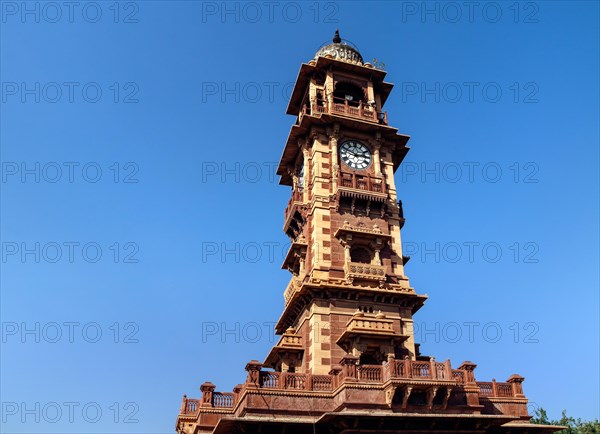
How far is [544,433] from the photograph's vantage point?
27.7 meters

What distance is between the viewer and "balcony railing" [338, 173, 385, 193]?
3425 cm

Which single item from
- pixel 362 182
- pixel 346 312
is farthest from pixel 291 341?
pixel 362 182

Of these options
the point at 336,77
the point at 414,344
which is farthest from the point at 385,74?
the point at 414,344

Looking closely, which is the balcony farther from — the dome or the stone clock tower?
the dome

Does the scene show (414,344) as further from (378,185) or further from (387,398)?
(378,185)

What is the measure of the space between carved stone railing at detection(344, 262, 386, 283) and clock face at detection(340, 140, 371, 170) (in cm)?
727

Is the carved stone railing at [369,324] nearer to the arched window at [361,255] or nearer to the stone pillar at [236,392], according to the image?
the arched window at [361,255]

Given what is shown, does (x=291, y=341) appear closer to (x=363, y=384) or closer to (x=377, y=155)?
(x=363, y=384)

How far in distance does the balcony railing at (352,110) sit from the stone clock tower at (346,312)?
0.09m

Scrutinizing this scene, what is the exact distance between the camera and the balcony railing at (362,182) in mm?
34253

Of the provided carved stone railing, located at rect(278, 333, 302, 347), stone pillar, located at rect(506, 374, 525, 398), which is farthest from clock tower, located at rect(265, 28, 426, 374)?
stone pillar, located at rect(506, 374, 525, 398)

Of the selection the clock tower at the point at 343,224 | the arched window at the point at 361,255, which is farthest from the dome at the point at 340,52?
the arched window at the point at 361,255

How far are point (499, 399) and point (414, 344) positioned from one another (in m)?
5.08

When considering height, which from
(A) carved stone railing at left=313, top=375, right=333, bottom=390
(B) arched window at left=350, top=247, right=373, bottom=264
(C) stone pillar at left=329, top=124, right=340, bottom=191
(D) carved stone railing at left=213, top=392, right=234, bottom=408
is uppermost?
(C) stone pillar at left=329, top=124, right=340, bottom=191
